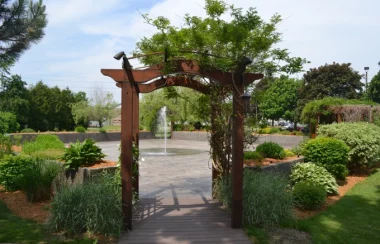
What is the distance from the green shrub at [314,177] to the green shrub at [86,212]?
431 cm

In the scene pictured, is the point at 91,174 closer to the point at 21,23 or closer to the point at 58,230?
the point at 58,230

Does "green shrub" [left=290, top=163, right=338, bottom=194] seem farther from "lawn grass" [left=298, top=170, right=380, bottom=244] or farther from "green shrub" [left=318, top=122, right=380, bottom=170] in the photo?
"green shrub" [left=318, top=122, right=380, bottom=170]

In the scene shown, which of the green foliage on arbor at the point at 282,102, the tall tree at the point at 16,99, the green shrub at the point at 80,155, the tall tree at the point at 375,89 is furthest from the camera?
the green foliage on arbor at the point at 282,102

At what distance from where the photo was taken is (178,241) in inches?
171

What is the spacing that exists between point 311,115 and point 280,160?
10679 mm

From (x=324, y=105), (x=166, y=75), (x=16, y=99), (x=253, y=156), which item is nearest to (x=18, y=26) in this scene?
(x=166, y=75)

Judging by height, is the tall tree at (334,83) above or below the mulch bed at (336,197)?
above

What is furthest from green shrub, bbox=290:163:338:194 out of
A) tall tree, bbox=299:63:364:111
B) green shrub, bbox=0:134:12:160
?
tall tree, bbox=299:63:364:111

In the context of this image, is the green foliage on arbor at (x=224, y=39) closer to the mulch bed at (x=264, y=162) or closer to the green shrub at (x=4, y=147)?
the mulch bed at (x=264, y=162)

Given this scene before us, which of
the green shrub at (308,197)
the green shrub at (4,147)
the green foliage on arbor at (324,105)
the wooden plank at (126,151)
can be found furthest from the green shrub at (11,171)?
the green foliage on arbor at (324,105)

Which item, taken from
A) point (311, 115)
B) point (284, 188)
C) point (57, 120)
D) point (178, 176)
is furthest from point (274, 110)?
point (284, 188)

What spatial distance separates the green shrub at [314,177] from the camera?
23.7 ft

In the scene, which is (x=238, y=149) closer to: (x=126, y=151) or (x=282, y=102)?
(x=126, y=151)

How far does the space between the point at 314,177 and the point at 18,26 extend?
22.2 ft
